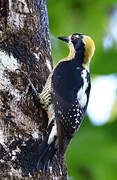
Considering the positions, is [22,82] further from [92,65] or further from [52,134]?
[92,65]

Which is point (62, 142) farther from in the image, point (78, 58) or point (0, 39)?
point (78, 58)

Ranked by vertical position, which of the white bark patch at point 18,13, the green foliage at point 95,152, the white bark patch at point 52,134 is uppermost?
the white bark patch at point 18,13

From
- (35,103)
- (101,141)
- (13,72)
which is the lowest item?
(101,141)

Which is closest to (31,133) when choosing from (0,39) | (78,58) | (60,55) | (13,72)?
(13,72)

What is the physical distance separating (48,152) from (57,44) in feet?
7.61

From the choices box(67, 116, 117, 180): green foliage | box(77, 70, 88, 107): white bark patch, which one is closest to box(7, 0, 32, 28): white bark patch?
A: box(77, 70, 88, 107): white bark patch

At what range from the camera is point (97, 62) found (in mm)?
5891

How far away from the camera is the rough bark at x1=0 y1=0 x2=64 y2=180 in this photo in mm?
3510

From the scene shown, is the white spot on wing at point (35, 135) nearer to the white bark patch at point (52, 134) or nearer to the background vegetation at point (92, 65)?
the white bark patch at point (52, 134)

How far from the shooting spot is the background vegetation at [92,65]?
18.5 feet

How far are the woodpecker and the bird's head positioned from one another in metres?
0.03

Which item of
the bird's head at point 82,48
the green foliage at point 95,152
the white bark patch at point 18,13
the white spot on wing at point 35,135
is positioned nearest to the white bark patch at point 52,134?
the white spot on wing at point 35,135

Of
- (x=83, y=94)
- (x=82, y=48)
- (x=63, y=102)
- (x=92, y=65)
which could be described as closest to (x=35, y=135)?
(x=63, y=102)

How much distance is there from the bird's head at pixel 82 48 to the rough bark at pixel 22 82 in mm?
581
